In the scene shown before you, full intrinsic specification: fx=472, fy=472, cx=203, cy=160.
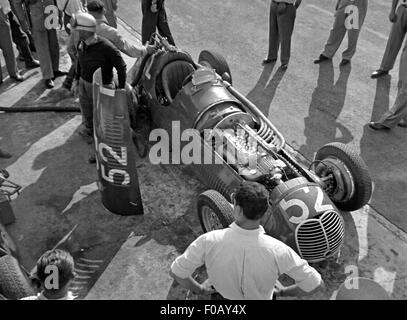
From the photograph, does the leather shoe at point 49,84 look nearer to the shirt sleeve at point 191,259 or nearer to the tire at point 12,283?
the tire at point 12,283

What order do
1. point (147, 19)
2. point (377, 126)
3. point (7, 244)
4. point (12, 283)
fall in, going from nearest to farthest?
point (12, 283) → point (7, 244) → point (377, 126) → point (147, 19)

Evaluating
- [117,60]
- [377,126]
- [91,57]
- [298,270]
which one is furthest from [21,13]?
[298,270]

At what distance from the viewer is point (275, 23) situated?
8.55 meters

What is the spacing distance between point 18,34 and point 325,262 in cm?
648

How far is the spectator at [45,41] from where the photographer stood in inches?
302

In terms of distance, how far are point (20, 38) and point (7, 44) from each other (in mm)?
523

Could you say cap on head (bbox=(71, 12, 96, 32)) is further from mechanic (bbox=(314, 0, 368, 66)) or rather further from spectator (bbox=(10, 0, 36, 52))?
mechanic (bbox=(314, 0, 368, 66))

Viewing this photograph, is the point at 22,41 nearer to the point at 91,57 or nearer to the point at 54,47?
the point at 54,47

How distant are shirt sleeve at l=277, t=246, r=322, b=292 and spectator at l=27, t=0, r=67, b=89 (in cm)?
627

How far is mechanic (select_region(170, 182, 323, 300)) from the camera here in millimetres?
2977

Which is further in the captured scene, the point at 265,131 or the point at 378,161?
the point at 378,161

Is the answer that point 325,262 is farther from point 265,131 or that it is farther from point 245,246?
point 245,246

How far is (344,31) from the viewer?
28.5 ft

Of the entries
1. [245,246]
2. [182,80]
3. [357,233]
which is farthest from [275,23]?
[245,246]
